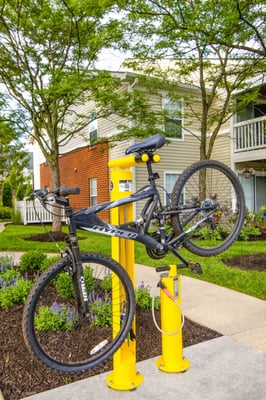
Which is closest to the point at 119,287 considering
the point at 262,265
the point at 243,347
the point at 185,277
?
the point at 243,347

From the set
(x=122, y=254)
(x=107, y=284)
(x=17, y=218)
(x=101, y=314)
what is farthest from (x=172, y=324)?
(x=17, y=218)

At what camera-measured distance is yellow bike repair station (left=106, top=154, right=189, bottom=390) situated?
229 cm

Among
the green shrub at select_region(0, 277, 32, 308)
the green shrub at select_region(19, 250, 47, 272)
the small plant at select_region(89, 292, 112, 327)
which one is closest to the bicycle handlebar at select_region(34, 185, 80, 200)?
the small plant at select_region(89, 292, 112, 327)

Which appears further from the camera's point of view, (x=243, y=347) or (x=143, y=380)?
(x=243, y=347)

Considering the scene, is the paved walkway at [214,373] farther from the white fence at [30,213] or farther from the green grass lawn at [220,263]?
the white fence at [30,213]

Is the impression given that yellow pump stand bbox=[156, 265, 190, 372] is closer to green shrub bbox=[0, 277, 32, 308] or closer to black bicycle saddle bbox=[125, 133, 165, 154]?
black bicycle saddle bbox=[125, 133, 165, 154]

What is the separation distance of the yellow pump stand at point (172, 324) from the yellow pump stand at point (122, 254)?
0.24 m

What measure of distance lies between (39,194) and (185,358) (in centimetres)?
168

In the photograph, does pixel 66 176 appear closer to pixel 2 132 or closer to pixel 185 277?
pixel 2 132

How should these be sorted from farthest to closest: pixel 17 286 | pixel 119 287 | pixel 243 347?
pixel 17 286 < pixel 243 347 < pixel 119 287

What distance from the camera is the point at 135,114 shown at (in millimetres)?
9953

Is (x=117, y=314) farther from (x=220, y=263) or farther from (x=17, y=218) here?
(x=17, y=218)

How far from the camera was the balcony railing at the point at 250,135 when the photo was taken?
476 inches

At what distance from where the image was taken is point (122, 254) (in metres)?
2.33
